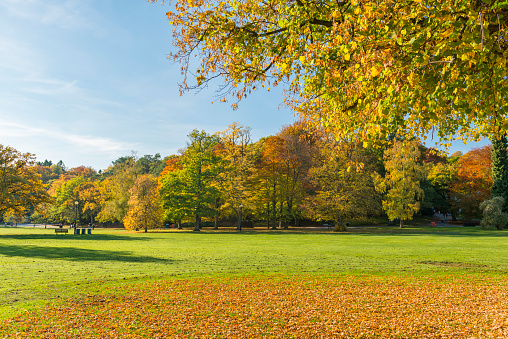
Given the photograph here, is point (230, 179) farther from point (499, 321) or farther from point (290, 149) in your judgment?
point (499, 321)

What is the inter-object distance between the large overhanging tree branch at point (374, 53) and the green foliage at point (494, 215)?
41.2 m

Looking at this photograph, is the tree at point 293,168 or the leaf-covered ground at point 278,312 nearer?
the leaf-covered ground at point 278,312

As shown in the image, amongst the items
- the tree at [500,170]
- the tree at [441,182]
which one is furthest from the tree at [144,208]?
the tree at [500,170]

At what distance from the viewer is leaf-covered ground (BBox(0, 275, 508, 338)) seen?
5.48 m

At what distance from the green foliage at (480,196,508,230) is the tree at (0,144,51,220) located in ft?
171

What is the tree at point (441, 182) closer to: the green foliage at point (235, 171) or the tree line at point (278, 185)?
the tree line at point (278, 185)

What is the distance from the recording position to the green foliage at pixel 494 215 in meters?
43.3

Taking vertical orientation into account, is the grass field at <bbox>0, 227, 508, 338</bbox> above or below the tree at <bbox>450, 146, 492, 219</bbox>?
below

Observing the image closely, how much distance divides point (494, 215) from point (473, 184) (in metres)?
11.7

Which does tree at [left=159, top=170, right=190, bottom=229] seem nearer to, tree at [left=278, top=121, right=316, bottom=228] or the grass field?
tree at [left=278, top=121, right=316, bottom=228]

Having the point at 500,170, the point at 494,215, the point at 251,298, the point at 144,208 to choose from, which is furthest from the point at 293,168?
the point at 251,298

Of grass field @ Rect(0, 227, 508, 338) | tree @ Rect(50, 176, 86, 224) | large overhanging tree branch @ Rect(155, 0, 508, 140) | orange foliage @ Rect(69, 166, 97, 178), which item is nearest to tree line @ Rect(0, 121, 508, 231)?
tree @ Rect(50, 176, 86, 224)

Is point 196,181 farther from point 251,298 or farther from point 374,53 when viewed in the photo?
point 374,53

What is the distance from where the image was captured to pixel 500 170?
160 ft
